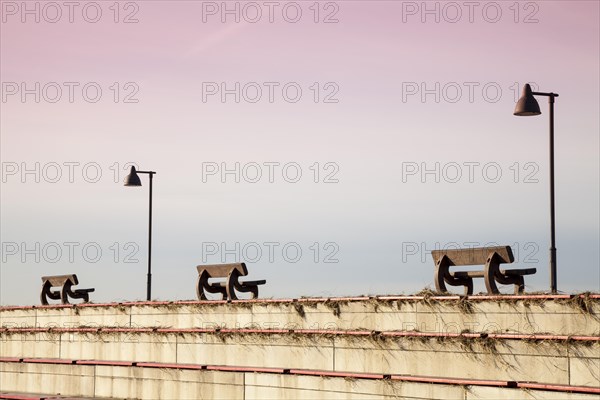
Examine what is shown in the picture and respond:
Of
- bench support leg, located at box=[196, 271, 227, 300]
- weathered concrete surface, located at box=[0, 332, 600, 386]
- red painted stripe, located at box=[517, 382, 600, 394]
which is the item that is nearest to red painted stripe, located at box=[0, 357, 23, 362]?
weathered concrete surface, located at box=[0, 332, 600, 386]

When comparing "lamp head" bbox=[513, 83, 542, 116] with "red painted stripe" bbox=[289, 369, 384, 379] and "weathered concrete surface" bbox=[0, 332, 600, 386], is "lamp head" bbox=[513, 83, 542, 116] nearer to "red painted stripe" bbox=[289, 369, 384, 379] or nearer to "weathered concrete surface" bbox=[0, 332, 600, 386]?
"weathered concrete surface" bbox=[0, 332, 600, 386]

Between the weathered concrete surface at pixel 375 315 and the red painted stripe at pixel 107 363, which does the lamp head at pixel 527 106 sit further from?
the red painted stripe at pixel 107 363

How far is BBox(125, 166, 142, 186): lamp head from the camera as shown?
1380 inches

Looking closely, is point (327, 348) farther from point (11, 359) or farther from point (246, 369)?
point (11, 359)

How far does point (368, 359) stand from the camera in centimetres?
2080

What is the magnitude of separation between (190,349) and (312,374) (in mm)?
5364

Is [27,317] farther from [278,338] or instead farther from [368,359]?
[368,359]

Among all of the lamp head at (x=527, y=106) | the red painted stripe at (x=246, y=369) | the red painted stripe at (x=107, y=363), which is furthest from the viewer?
the red painted stripe at (x=107, y=363)

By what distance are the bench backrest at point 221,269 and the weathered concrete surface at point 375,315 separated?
5.97ft

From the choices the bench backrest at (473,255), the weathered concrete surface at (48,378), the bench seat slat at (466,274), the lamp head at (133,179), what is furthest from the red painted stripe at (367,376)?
the lamp head at (133,179)

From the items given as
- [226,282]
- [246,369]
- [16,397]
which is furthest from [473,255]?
[16,397]

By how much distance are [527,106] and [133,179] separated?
16.2m

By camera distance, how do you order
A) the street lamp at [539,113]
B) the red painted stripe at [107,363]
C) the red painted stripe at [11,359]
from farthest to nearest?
the red painted stripe at [11,359] < the red painted stripe at [107,363] < the street lamp at [539,113]

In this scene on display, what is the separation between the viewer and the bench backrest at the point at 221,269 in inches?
1068
